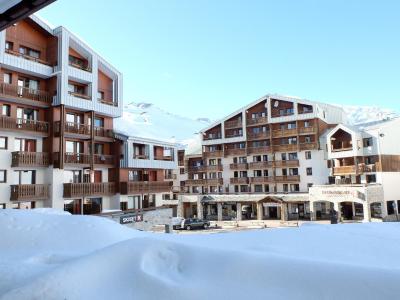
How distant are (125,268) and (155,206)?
27.4m

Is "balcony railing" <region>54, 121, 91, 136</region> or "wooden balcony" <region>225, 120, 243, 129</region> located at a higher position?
"wooden balcony" <region>225, 120, 243, 129</region>

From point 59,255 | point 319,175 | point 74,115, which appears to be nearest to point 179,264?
point 59,255

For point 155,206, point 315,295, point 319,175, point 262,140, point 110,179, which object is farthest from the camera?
point 262,140

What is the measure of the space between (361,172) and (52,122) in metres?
34.8

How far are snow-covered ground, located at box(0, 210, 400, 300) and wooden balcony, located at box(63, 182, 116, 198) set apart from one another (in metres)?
17.6

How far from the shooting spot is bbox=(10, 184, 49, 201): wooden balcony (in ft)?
71.1

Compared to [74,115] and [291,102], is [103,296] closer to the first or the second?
[74,115]

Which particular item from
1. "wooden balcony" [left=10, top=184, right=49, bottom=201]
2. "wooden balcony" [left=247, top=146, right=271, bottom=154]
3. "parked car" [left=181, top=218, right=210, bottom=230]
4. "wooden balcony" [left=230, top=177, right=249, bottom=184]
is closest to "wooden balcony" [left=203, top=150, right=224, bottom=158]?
"wooden balcony" [left=230, top=177, right=249, bottom=184]

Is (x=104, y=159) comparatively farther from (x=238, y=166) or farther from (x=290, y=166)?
(x=290, y=166)

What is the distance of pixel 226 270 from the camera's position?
14.7 feet

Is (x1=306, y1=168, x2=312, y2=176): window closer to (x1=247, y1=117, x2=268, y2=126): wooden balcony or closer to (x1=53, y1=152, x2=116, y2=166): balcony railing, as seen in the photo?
(x1=247, y1=117, x2=268, y2=126): wooden balcony

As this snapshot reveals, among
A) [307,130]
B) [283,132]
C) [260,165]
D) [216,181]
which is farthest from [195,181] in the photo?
[307,130]

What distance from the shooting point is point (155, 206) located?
31922 millimetres

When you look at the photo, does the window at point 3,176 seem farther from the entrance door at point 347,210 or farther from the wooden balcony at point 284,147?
the entrance door at point 347,210
